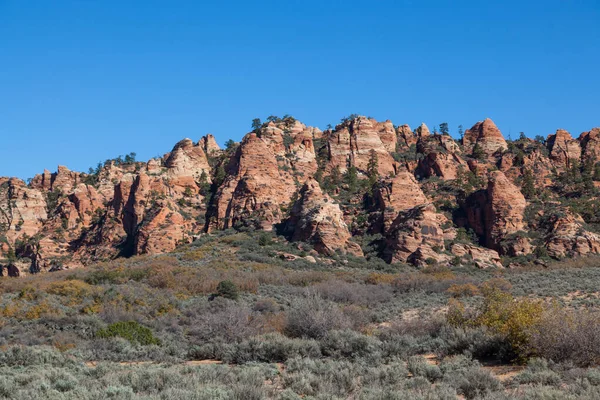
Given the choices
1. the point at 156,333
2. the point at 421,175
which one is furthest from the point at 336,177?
the point at 156,333

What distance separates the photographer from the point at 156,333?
778 inches

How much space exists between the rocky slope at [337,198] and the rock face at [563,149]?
18 centimetres

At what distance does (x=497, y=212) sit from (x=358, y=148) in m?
25.5

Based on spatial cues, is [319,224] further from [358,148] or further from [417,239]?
[358,148]

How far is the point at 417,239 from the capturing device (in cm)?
5247

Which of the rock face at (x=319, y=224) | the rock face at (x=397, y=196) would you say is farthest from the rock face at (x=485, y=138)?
the rock face at (x=319, y=224)

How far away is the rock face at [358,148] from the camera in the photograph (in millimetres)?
76312

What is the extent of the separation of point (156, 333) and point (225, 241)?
35545 mm

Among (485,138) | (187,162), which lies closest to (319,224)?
(187,162)

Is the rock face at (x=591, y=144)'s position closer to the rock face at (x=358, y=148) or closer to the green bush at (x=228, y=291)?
the rock face at (x=358, y=148)

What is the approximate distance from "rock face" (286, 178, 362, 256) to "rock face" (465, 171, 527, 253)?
543 inches

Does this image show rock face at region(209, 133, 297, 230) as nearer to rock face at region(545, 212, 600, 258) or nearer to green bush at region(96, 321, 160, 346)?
rock face at region(545, 212, 600, 258)

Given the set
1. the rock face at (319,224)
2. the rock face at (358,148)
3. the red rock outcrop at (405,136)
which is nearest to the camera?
the rock face at (319,224)

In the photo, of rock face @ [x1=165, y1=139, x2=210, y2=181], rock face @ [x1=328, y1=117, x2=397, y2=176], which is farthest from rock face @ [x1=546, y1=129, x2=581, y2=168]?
rock face @ [x1=165, y1=139, x2=210, y2=181]
